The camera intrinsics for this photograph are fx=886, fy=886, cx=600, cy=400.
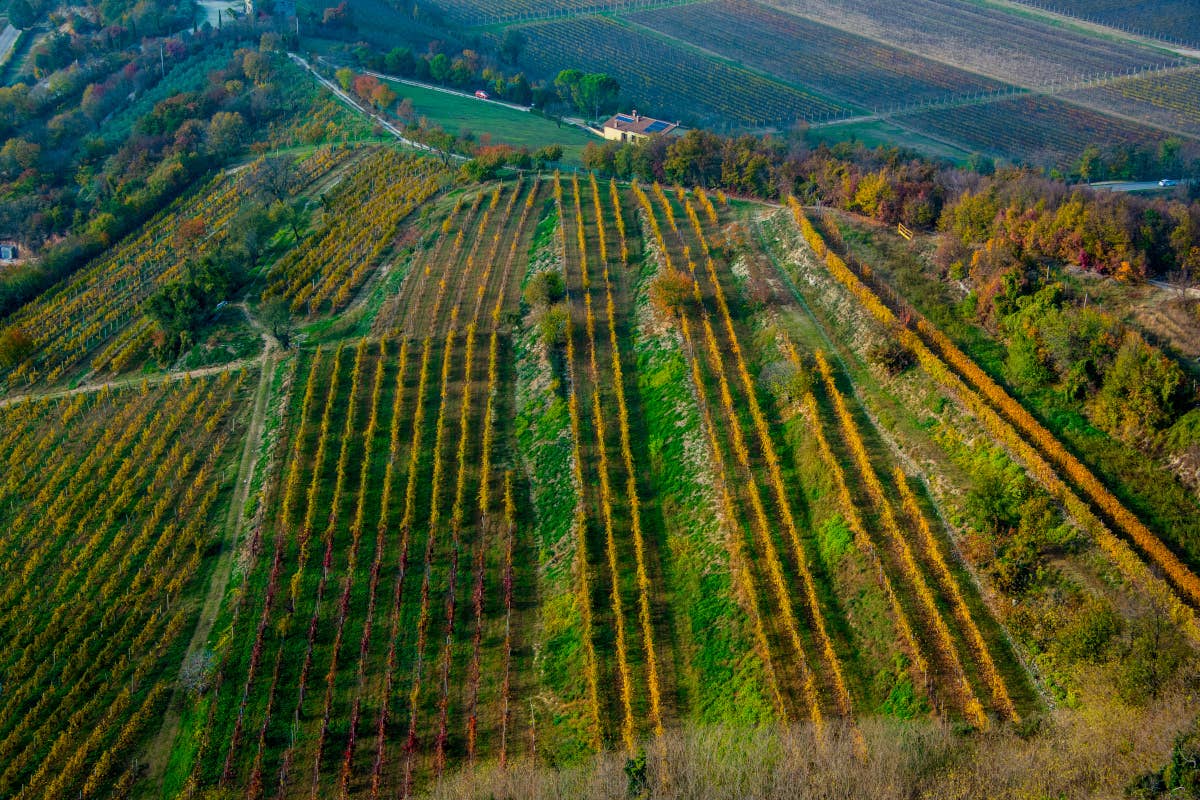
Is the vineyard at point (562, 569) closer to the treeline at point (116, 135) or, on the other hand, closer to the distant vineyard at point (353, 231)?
the distant vineyard at point (353, 231)

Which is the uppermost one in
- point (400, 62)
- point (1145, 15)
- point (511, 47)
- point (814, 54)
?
point (1145, 15)

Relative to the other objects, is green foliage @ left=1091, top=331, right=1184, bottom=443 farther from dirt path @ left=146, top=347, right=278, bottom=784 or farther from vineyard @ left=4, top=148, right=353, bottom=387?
vineyard @ left=4, top=148, right=353, bottom=387

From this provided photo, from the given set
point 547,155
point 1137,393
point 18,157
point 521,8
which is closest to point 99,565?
point 1137,393

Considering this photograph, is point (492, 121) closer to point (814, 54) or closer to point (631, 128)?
point (631, 128)

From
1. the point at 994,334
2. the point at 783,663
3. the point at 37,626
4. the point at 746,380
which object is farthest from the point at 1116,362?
the point at 37,626

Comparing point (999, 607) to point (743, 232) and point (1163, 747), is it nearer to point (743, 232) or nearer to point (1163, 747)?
point (1163, 747)

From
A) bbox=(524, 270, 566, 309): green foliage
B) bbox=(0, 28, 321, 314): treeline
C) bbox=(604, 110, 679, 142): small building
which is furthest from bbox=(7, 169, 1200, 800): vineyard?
bbox=(604, 110, 679, 142): small building
